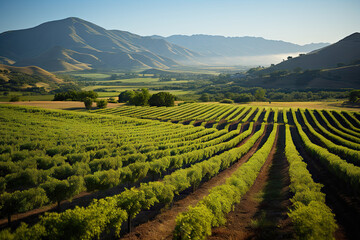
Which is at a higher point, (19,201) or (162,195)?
(19,201)

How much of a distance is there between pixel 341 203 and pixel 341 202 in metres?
0.25

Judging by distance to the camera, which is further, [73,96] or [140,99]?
[73,96]

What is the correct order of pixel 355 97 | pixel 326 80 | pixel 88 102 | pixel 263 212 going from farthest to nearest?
1. pixel 326 80
2. pixel 355 97
3. pixel 88 102
4. pixel 263 212

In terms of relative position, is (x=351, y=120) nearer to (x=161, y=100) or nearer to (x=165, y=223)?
(x=161, y=100)

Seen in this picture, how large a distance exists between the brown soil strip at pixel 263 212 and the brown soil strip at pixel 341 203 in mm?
4214

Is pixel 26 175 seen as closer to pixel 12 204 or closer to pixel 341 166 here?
pixel 12 204

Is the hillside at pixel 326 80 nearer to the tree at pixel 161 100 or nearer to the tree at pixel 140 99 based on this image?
the tree at pixel 161 100

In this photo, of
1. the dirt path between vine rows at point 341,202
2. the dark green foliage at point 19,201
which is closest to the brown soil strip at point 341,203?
the dirt path between vine rows at point 341,202

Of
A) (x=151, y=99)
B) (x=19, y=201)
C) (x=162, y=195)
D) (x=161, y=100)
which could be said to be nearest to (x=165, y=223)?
(x=162, y=195)

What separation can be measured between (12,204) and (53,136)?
2541 cm

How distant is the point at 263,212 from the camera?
20.1 meters

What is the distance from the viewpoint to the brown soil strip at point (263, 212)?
1638 centimetres

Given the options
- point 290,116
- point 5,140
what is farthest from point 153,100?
point 5,140

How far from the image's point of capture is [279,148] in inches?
1903
